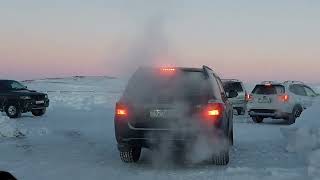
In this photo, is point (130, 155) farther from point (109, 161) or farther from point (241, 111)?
point (241, 111)

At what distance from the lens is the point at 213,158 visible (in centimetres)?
943

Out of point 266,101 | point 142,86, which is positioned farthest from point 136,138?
point 266,101

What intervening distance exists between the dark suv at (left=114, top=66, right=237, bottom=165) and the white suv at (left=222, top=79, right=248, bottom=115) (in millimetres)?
17031

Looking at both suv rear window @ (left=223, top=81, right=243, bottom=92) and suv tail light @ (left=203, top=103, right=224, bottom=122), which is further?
suv rear window @ (left=223, top=81, right=243, bottom=92)

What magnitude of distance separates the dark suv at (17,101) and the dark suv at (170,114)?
1591cm

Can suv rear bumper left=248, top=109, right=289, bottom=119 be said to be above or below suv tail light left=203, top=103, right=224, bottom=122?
below

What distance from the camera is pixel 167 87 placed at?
30.3ft

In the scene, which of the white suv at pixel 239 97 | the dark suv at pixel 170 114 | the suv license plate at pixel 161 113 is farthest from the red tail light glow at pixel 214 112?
the white suv at pixel 239 97

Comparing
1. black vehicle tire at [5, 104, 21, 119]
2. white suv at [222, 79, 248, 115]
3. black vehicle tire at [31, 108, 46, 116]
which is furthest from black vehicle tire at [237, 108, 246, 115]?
black vehicle tire at [5, 104, 21, 119]

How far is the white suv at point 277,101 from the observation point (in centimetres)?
2022

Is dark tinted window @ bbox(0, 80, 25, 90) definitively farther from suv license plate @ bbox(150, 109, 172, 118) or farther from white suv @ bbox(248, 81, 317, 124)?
suv license plate @ bbox(150, 109, 172, 118)

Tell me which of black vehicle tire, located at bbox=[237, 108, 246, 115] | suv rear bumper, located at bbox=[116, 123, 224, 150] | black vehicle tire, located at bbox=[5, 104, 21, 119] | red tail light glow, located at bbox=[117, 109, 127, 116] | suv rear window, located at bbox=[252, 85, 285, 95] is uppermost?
red tail light glow, located at bbox=[117, 109, 127, 116]

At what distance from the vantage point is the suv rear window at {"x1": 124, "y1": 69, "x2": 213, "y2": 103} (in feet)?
29.6

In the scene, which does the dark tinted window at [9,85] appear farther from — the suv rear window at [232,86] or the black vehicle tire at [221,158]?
the black vehicle tire at [221,158]
